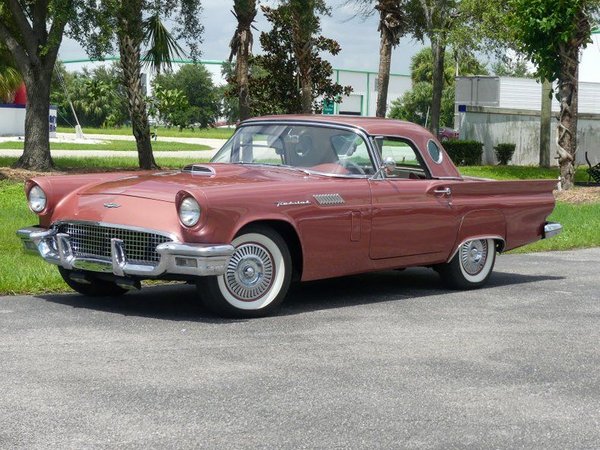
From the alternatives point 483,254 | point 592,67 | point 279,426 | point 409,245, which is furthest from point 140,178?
point 592,67

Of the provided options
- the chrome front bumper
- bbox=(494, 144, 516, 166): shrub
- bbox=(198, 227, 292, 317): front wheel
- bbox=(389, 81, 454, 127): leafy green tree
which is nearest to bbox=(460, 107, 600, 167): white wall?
bbox=(494, 144, 516, 166): shrub

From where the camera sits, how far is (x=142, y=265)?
766cm

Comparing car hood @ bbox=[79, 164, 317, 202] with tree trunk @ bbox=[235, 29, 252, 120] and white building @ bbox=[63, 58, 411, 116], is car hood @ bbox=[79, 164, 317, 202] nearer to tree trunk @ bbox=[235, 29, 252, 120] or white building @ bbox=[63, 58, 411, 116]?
tree trunk @ bbox=[235, 29, 252, 120]

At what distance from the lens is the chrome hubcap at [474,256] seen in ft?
31.7

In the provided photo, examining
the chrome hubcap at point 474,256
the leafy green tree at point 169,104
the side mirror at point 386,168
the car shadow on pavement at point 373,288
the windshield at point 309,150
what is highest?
the leafy green tree at point 169,104

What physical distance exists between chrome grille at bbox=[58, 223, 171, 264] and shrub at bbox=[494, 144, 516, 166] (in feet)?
100

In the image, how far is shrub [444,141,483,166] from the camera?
36.7 meters

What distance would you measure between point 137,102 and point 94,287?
18966mm

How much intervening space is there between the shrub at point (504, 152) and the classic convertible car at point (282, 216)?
90.8 feet

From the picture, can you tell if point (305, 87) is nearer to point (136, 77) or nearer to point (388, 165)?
point (136, 77)

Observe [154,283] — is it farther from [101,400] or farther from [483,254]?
[101,400]

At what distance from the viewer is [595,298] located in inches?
367

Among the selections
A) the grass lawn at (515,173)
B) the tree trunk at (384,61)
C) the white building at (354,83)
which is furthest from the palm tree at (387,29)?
the white building at (354,83)

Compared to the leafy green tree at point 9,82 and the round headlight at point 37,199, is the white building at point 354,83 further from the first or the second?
the round headlight at point 37,199
